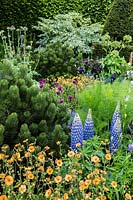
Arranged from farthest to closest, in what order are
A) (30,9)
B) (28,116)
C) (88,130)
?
(30,9) < (28,116) < (88,130)

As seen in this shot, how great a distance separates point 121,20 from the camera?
8.30m

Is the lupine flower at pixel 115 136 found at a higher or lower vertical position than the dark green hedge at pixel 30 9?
higher

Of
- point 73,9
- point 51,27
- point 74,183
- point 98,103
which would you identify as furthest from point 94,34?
point 74,183

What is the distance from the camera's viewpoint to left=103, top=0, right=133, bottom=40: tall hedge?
326 inches

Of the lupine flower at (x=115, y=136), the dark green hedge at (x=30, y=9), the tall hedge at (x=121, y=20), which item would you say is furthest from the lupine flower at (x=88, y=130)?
the dark green hedge at (x=30, y=9)

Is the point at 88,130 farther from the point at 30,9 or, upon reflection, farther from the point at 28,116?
the point at 30,9

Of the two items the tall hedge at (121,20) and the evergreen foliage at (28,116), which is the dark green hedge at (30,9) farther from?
the evergreen foliage at (28,116)

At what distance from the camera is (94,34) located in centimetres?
910

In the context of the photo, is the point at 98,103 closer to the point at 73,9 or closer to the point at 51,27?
the point at 51,27

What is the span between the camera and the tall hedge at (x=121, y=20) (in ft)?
27.2

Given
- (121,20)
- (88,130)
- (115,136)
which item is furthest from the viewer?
(121,20)

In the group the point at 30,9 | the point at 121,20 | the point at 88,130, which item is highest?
the point at 88,130

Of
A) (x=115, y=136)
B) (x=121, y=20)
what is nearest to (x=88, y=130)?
(x=115, y=136)

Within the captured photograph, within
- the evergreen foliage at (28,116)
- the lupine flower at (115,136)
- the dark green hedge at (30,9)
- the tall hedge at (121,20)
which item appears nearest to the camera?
the lupine flower at (115,136)
